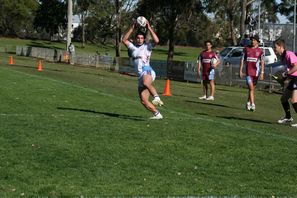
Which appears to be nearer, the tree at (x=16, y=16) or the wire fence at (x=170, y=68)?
the wire fence at (x=170, y=68)

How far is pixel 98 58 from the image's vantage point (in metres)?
45.0

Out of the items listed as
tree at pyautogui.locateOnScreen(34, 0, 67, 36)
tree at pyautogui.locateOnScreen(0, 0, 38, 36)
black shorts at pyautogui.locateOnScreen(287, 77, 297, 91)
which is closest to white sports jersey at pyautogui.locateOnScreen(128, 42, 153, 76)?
black shorts at pyautogui.locateOnScreen(287, 77, 297, 91)

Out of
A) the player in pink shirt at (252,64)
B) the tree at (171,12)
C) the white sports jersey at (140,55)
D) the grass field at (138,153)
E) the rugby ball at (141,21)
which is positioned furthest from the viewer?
the tree at (171,12)

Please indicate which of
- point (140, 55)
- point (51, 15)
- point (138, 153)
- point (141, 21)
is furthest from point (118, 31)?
point (51, 15)

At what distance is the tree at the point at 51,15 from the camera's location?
104m

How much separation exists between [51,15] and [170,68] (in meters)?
74.7

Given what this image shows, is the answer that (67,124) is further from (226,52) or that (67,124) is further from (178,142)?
(226,52)

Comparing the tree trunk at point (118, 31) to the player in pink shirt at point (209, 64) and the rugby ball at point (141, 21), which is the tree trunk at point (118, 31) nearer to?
the player in pink shirt at point (209, 64)

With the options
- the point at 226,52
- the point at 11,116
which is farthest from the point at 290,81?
the point at 226,52

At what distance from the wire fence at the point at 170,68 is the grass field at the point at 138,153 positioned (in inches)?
548

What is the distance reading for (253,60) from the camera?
15906 millimetres

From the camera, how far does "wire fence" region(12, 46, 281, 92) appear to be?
2796 centimetres

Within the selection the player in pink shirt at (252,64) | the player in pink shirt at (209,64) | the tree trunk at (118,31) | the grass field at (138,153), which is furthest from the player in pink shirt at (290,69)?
the tree trunk at (118,31)

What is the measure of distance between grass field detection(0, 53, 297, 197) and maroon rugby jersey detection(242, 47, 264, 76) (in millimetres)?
1937
